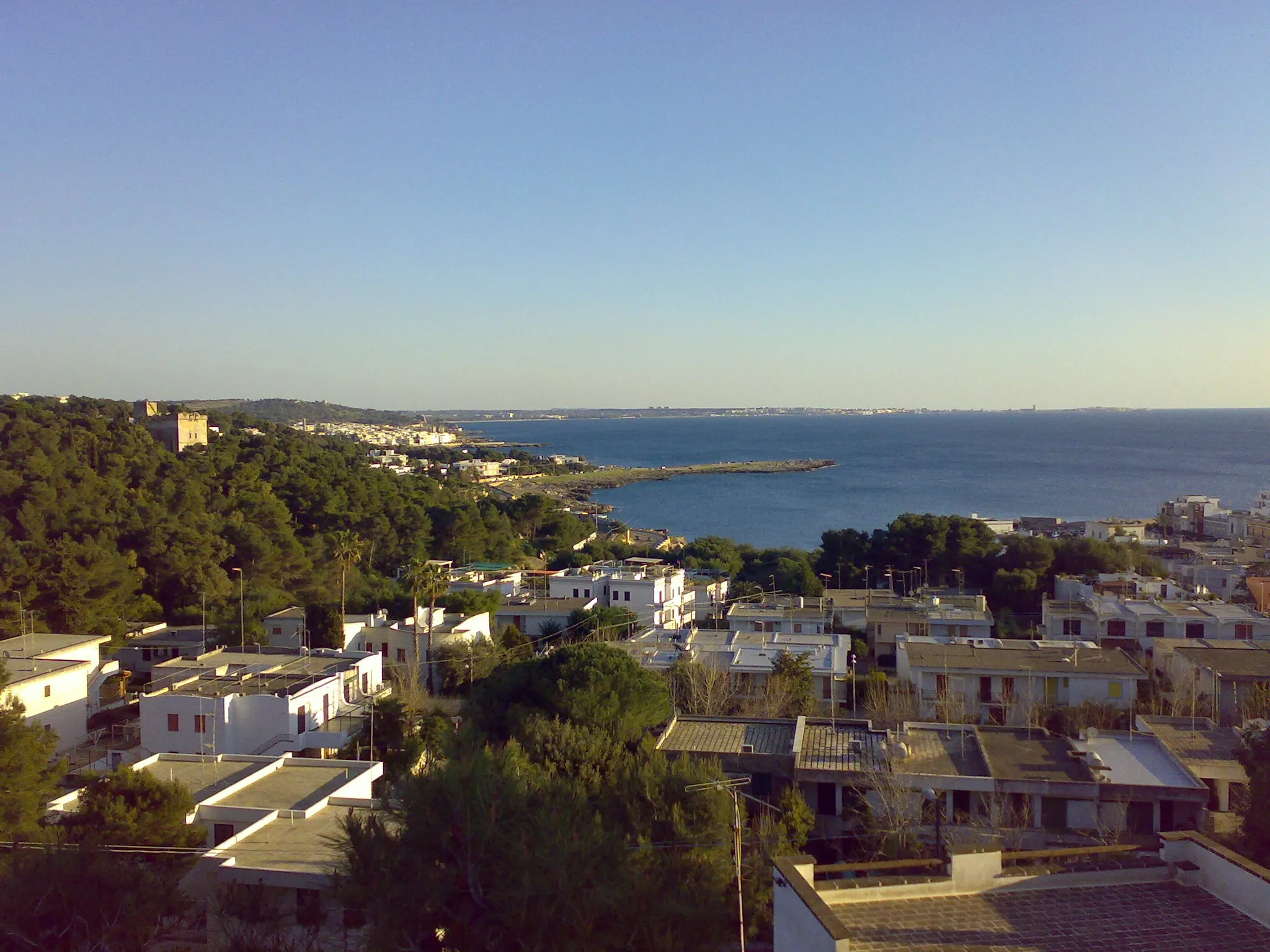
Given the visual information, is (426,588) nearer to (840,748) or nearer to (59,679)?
(59,679)

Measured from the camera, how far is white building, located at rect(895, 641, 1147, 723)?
16.0 metres

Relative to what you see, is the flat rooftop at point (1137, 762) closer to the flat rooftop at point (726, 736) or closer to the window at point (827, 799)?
the window at point (827, 799)

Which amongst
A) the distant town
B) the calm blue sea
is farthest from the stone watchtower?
the calm blue sea

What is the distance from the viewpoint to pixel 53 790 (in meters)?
11.2

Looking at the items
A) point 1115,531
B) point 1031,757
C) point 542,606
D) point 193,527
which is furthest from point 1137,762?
point 1115,531

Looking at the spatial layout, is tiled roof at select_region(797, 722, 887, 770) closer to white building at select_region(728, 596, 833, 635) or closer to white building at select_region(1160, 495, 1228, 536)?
white building at select_region(728, 596, 833, 635)

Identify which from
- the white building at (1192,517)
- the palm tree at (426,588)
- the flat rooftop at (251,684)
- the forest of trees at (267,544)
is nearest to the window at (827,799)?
the flat rooftop at (251,684)

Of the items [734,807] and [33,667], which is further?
[33,667]

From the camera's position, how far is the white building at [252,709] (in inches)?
577

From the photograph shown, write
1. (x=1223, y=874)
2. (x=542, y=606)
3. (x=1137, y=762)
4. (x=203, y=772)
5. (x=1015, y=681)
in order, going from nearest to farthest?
(x=1223, y=874)
(x=1137, y=762)
(x=203, y=772)
(x=1015, y=681)
(x=542, y=606)

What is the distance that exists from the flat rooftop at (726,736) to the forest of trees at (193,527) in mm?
11680

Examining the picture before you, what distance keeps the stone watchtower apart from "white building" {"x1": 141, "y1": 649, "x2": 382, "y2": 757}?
26658 mm

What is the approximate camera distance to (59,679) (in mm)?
16031

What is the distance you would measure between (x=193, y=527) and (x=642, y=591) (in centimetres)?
1257
